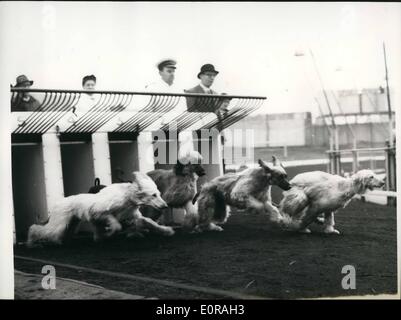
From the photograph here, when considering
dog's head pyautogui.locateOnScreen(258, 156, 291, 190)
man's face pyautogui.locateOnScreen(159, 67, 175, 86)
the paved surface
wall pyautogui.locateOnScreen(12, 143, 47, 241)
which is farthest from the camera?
dog's head pyautogui.locateOnScreen(258, 156, 291, 190)

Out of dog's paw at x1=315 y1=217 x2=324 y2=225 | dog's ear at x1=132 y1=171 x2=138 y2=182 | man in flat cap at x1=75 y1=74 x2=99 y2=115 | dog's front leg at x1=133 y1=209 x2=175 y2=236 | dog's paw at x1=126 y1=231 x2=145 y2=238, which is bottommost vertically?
dog's paw at x1=126 y1=231 x2=145 y2=238

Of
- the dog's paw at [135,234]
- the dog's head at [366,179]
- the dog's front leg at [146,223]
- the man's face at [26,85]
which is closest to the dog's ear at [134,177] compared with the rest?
the dog's front leg at [146,223]

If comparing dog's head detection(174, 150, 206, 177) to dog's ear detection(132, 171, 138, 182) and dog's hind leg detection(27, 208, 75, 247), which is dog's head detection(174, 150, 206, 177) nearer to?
dog's ear detection(132, 171, 138, 182)

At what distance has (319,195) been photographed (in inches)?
180

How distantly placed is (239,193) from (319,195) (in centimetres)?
62

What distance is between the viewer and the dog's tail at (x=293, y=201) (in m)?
4.54

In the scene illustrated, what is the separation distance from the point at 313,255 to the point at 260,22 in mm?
1769

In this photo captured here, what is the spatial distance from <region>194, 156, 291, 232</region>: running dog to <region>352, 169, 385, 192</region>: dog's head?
1.74 ft

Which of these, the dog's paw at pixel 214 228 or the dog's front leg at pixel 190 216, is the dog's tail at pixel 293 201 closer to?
the dog's paw at pixel 214 228

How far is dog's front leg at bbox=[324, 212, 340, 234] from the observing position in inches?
178

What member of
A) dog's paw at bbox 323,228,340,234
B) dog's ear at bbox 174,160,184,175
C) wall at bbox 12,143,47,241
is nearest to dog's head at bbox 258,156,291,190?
dog's paw at bbox 323,228,340,234

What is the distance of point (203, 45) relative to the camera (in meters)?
4.36

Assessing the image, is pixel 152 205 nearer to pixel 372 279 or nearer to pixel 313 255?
pixel 313 255
